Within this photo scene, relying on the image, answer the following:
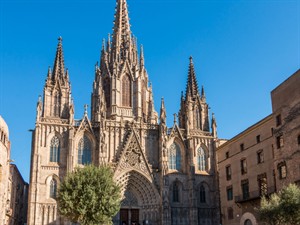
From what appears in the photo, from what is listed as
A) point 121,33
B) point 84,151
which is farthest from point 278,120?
point 121,33

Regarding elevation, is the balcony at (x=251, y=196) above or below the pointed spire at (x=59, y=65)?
below

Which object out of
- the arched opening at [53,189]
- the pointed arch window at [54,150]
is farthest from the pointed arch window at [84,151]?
the arched opening at [53,189]

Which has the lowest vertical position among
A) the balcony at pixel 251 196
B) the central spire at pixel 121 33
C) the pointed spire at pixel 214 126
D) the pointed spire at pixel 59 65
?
the balcony at pixel 251 196

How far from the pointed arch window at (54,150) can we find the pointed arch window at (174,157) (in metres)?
15.2

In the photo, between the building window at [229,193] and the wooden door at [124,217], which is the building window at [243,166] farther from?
the wooden door at [124,217]

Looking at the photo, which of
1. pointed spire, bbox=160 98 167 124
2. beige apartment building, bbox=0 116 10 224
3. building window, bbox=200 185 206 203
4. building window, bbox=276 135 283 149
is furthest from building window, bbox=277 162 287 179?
beige apartment building, bbox=0 116 10 224

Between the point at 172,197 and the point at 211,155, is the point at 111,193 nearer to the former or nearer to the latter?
the point at 172,197

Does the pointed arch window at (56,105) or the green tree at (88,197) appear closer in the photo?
the green tree at (88,197)

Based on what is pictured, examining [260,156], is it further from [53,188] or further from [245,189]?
[53,188]

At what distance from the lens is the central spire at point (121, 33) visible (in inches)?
2648

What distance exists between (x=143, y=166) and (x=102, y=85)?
14.2 meters

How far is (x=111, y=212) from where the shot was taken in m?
45.3

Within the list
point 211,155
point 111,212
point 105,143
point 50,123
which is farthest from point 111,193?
point 211,155

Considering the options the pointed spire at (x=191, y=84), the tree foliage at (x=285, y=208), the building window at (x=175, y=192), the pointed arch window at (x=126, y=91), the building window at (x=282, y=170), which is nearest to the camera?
the tree foliage at (x=285, y=208)
